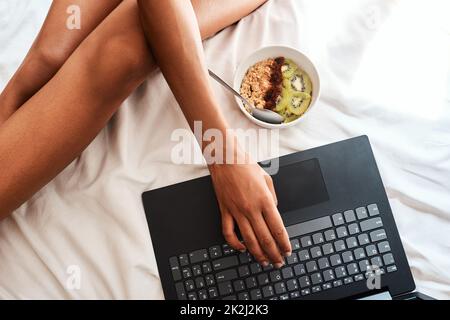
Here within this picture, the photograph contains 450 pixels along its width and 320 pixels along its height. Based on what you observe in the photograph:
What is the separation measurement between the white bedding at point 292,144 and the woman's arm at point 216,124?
0.10m

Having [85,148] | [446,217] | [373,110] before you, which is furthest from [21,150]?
[446,217]

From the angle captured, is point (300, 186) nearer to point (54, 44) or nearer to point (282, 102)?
point (282, 102)

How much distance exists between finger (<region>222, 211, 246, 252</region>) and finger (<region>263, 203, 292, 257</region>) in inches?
2.1

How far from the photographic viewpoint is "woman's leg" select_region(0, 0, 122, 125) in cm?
74

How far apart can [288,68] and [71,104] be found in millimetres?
337

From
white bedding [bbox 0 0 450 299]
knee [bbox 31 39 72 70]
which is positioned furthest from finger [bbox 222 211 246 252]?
knee [bbox 31 39 72 70]

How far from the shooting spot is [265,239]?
0.67 meters

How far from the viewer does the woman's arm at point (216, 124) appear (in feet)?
2.14

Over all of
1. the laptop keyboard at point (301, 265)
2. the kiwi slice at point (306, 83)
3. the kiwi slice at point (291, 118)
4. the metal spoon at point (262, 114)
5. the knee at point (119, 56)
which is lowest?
the laptop keyboard at point (301, 265)

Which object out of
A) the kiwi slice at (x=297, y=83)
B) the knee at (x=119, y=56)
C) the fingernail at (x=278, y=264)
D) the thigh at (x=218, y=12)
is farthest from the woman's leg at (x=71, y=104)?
the fingernail at (x=278, y=264)

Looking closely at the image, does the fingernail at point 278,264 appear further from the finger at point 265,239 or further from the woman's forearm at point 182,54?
the woman's forearm at point 182,54

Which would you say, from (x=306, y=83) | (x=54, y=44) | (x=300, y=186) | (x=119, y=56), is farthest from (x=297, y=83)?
(x=54, y=44)

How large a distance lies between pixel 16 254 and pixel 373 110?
0.62 metres
